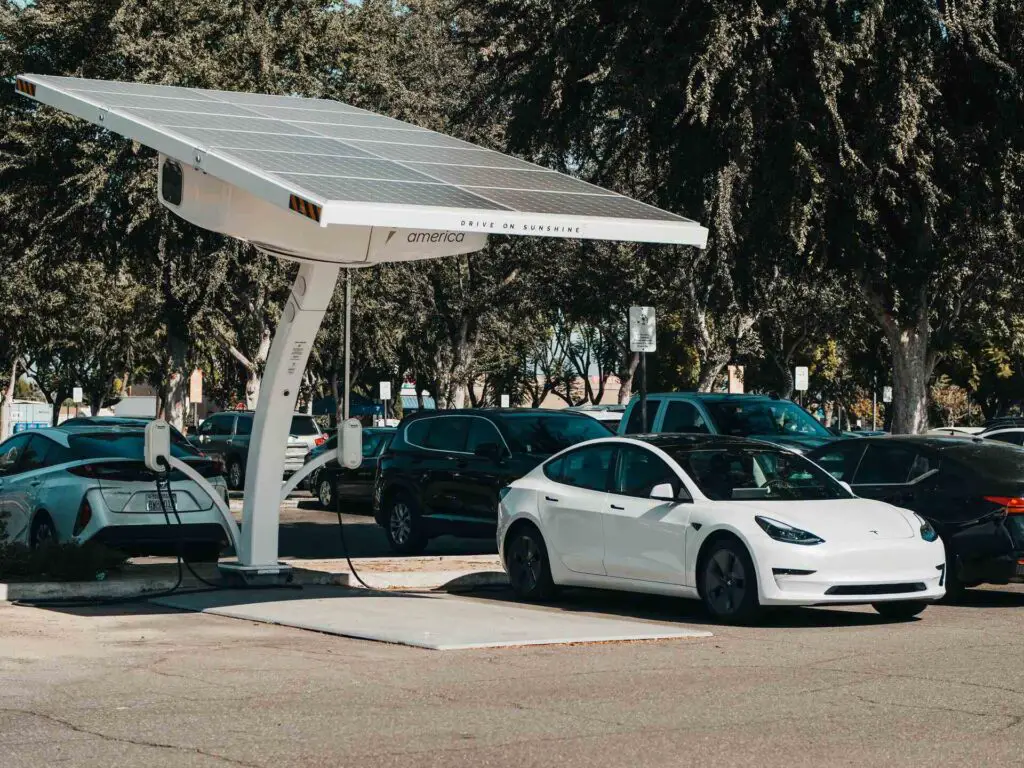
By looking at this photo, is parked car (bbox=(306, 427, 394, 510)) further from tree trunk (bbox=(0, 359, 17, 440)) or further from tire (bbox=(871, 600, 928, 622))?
tree trunk (bbox=(0, 359, 17, 440))

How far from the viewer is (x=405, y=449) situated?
2055cm

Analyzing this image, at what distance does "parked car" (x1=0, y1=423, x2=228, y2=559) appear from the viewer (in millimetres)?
15500

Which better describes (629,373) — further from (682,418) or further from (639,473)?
(639,473)

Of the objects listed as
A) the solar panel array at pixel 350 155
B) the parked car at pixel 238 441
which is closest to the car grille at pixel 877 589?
the solar panel array at pixel 350 155

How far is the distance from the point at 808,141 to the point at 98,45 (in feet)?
60.9

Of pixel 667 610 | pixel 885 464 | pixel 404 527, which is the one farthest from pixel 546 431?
pixel 667 610

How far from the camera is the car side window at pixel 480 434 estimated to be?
1937cm

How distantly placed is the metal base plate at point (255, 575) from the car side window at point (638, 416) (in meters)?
8.16

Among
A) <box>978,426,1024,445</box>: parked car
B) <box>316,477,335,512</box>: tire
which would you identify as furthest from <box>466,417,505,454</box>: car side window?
<box>316,477,335,512</box>: tire

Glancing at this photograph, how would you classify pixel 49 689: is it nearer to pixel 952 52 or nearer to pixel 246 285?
pixel 952 52

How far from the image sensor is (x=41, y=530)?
16.1m

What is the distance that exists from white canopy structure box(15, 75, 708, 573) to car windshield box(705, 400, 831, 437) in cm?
665

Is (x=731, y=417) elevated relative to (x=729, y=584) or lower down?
elevated

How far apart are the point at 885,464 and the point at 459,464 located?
19.1 ft
